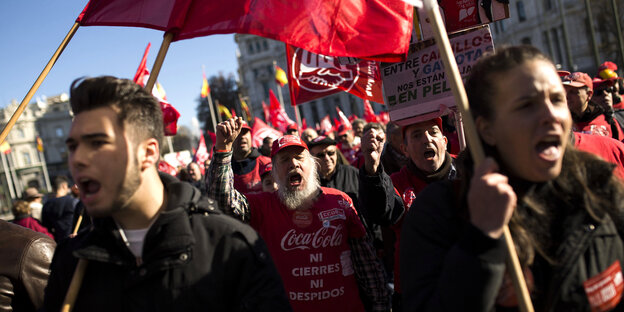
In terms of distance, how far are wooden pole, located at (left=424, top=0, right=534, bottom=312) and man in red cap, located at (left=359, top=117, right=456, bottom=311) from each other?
153 cm

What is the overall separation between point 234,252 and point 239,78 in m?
79.2

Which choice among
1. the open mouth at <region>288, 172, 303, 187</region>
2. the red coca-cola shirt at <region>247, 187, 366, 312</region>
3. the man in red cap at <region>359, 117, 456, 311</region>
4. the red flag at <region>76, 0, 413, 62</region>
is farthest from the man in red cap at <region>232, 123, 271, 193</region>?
the red flag at <region>76, 0, 413, 62</region>

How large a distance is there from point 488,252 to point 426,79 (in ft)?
6.55

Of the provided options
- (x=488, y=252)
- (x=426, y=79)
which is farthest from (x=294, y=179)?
(x=488, y=252)

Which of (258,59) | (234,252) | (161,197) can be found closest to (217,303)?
(234,252)

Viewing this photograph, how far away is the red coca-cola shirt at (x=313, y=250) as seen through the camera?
336cm

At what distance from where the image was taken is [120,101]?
6.64 ft

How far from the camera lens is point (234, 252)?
1.98 m

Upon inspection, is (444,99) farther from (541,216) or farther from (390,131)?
(390,131)

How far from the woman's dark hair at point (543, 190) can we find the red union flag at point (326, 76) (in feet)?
8.02

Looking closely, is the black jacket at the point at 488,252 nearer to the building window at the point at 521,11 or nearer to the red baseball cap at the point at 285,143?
the red baseball cap at the point at 285,143

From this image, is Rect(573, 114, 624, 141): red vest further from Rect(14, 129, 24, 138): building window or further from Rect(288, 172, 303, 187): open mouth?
Rect(14, 129, 24, 138): building window

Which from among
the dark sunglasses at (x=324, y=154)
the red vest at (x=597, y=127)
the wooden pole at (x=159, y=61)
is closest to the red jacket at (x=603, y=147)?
the red vest at (x=597, y=127)

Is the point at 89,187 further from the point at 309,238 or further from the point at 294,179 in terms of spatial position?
the point at 294,179
